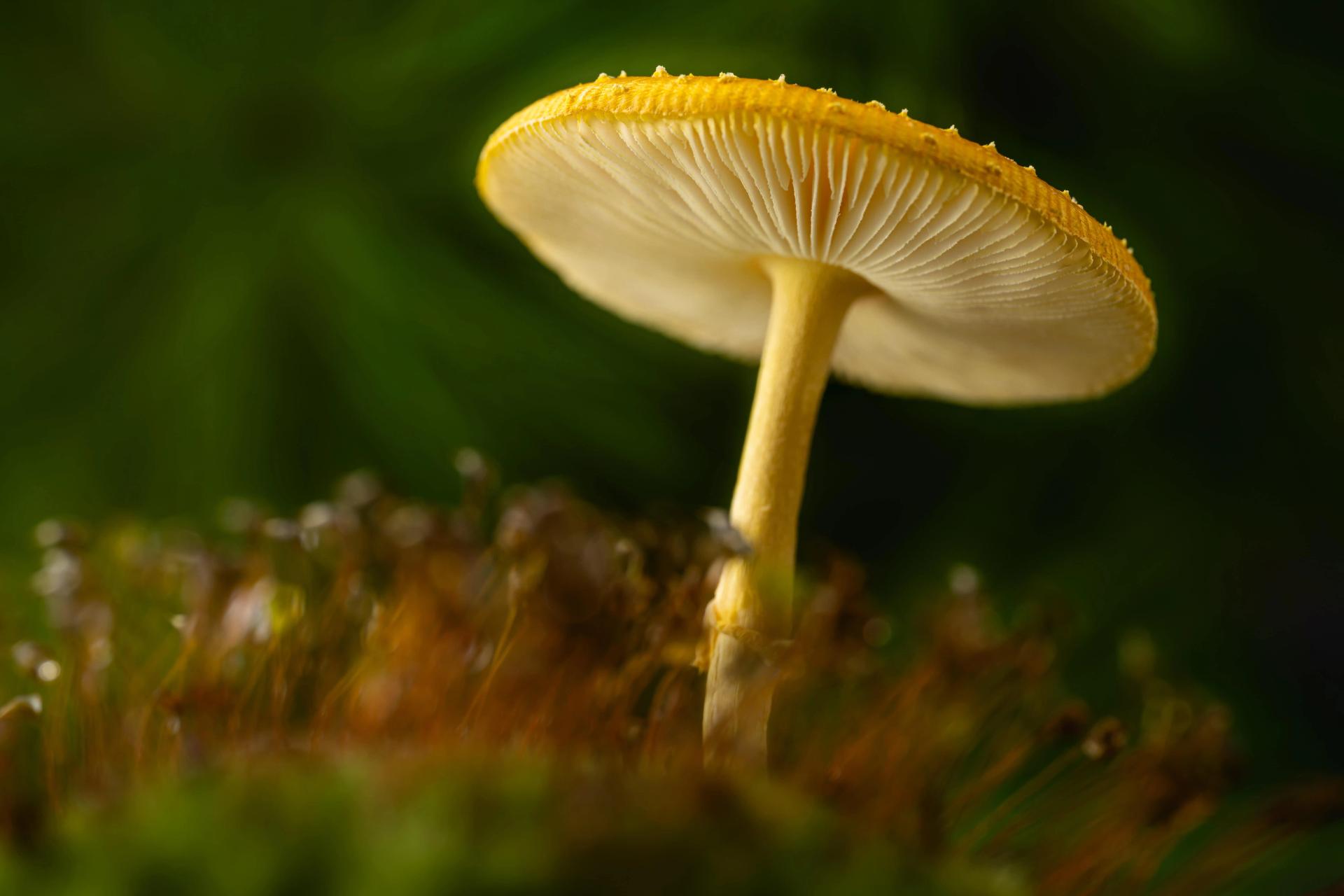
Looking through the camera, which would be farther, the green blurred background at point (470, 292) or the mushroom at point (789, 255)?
the green blurred background at point (470, 292)

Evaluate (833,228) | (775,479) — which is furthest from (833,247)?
(775,479)

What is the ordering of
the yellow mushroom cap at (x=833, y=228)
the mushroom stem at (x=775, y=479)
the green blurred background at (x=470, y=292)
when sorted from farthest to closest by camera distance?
the green blurred background at (x=470, y=292) < the mushroom stem at (x=775, y=479) < the yellow mushroom cap at (x=833, y=228)

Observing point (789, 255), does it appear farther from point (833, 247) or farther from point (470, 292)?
point (470, 292)

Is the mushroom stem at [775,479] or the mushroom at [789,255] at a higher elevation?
the mushroom at [789,255]

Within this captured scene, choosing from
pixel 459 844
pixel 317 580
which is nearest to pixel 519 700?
pixel 459 844

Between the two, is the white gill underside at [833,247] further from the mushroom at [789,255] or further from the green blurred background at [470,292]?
the green blurred background at [470,292]

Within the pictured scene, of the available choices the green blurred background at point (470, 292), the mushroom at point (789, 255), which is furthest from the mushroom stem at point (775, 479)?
the green blurred background at point (470, 292)

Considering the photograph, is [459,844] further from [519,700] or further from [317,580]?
[317,580]
